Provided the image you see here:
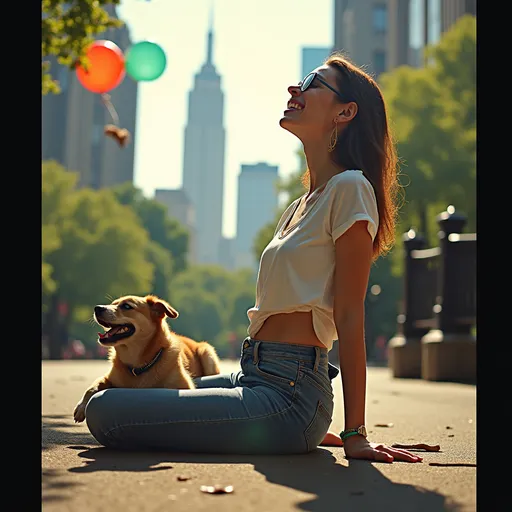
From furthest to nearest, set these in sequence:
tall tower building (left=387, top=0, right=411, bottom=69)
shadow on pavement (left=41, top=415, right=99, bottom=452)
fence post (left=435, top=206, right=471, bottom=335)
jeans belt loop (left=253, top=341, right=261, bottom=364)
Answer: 1. tall tower building (left=387, top=0, right=411, bottom=69)
2. fence post (left=435, top=206, right=471, bottom=335)
3. shadow on pavement (left=41, top=415, right=99, bottom=452)
4. jeans belt loop (left=253, top=341, right=261, bottom=364)

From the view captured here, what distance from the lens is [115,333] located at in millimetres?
4930

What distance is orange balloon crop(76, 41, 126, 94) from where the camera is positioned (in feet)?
38.3

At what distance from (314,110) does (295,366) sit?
1.20 m

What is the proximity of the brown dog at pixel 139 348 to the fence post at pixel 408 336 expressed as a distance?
1238cm

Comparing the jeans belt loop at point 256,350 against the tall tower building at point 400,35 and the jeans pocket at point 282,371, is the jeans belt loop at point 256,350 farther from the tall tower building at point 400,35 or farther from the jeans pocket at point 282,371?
the tall tower building at point 400,35

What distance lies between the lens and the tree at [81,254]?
136 ft

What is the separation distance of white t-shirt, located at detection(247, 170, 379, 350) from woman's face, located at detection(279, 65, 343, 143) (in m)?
0.34

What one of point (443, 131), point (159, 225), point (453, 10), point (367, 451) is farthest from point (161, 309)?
point (159, 225)

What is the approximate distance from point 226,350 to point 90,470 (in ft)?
357

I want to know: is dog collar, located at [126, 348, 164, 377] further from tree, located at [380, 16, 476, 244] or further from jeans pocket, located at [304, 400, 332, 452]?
tree, located at [380, 16, 476, 244]

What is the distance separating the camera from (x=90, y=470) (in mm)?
3176

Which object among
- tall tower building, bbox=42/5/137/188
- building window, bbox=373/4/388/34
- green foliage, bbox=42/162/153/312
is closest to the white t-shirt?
green foliage, bbox=42/162/153/312

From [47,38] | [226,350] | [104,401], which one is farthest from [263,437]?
[226,350]
